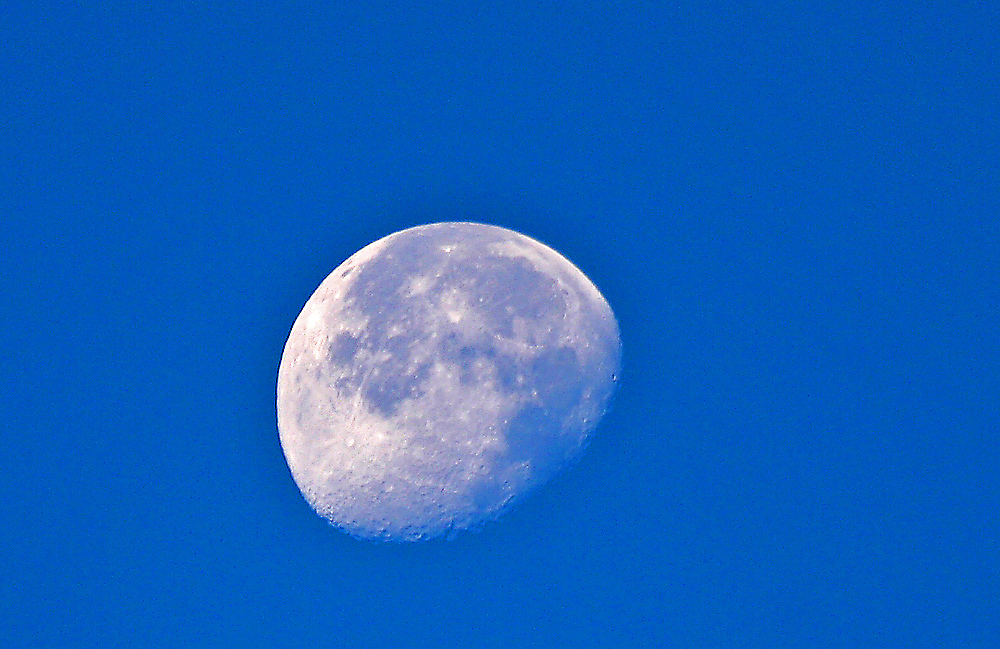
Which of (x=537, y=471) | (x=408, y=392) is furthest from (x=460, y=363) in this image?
(x=537, y=471)

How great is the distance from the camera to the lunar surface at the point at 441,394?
621 inches

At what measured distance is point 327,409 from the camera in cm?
1620

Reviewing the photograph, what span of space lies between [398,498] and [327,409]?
1.55m

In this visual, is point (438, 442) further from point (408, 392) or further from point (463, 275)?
point (463, 275)

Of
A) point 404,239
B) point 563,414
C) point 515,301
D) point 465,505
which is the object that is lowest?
point 465,505

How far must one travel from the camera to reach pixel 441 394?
51.8 ft

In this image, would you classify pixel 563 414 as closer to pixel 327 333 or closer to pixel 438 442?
pixel 438 442

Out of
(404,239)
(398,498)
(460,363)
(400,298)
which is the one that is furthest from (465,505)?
(404,239)

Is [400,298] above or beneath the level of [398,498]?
above

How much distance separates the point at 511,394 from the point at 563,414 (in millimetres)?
800

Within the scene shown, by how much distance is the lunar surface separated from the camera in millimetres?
15781

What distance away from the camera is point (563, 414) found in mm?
16109

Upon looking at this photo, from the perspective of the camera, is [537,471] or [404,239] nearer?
[537,471]

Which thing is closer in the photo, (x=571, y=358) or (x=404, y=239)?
(x=571, y=358)
